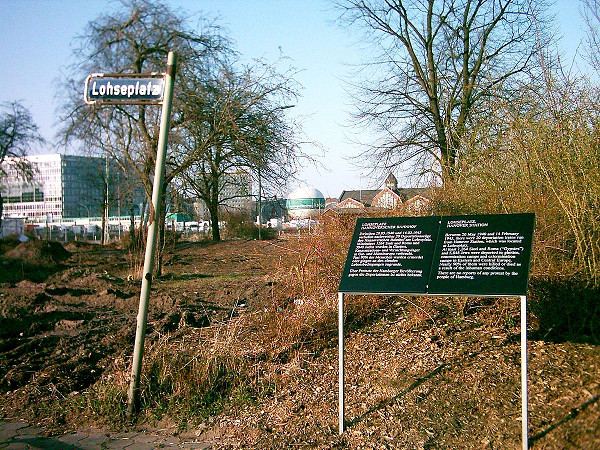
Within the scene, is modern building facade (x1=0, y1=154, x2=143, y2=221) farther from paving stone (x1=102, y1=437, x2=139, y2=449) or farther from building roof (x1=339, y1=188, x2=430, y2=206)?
paving stone (x1=102, y1=437, x2=139, y2=449)

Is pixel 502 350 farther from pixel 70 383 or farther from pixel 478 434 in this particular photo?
pixel 70 383

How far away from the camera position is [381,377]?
5809mm

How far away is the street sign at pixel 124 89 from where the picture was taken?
5719 mm

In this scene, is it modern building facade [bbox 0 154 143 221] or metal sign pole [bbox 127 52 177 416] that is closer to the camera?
metal sign pole [bbox 127 52 177 416]

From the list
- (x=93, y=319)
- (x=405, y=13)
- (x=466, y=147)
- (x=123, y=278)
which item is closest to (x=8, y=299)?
(x=93, y=319)

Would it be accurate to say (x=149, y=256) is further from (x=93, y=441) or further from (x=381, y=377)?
(x=381, y=377)

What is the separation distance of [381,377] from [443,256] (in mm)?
1557

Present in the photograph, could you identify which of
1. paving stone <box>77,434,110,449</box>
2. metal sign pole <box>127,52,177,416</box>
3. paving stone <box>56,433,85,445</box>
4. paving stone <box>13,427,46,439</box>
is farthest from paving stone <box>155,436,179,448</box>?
paving stone <box>13,427,46,439</box>

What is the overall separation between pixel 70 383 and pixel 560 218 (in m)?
5.34

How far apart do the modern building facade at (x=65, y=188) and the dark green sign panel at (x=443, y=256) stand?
37.2 ft

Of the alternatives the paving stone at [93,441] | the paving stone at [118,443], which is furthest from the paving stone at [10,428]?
the paving stone at [118,443]

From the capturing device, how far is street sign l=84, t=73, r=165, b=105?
5.72 m

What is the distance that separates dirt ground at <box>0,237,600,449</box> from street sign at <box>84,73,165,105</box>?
2965 mm

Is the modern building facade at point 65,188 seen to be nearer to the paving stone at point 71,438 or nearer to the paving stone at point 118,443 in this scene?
the paving stone at point 71,438
